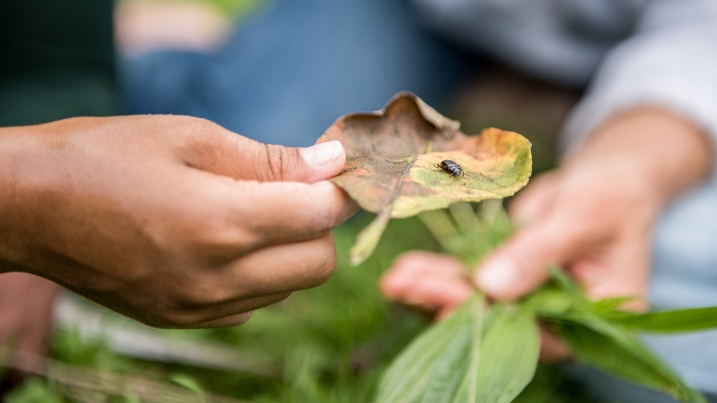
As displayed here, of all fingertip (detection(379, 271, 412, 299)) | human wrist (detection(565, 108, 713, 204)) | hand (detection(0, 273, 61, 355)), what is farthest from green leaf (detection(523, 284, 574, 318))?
hand (detection(0, 273, 61, 355))

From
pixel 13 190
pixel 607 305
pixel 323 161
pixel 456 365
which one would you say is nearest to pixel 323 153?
pixel 323 161

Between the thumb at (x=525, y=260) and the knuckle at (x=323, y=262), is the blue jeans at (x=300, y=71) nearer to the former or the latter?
the thumb at (x=525, y=260)

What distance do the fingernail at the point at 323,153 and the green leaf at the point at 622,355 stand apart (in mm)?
637

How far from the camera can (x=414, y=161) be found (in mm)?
748

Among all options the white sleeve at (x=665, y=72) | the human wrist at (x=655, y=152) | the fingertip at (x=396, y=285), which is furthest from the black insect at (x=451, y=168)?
the white sleeve at (x=665, y=72)

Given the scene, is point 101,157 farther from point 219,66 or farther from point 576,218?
point 219,66

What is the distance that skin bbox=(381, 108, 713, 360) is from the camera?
1.22 m

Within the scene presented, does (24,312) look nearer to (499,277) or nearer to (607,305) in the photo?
(499,277)

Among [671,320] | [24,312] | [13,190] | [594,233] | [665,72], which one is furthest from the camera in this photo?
[665,72]

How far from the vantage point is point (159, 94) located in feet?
7.65

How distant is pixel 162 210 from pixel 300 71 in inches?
78.5

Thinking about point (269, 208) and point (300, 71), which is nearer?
point (269, 208)

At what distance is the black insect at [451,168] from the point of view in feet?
2.36

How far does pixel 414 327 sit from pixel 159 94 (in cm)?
163
